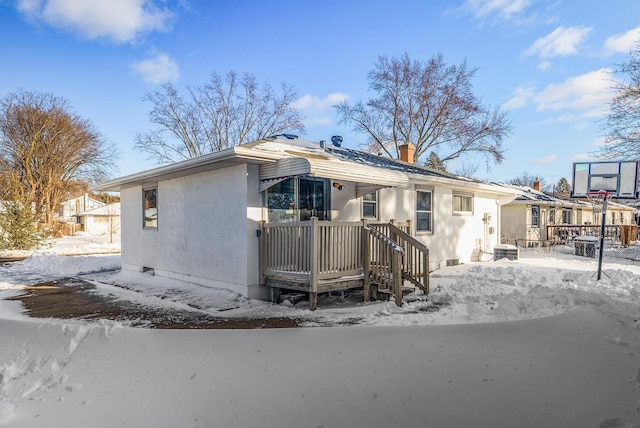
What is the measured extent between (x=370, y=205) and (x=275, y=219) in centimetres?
287

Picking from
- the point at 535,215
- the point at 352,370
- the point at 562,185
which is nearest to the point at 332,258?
the point at 352,370

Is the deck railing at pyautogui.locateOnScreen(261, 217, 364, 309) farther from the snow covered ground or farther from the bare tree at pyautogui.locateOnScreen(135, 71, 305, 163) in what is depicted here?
the bare tree at pyautogui.locateOnScreen(135, 71, 305, 163)

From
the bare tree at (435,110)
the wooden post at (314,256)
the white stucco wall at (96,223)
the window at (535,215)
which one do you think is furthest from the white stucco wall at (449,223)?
the white stucco wall at (96,223)

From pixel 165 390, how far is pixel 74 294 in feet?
19.1

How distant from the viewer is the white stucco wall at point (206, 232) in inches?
272

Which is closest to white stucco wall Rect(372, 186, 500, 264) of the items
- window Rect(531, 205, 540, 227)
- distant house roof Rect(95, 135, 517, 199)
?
distant house roof Rect(95, 135, 517, 199)

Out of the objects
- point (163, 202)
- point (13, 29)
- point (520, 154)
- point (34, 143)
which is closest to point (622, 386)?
point (163, 202)

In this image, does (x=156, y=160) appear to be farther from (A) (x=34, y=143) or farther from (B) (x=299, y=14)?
(B) (x=299, y=14)

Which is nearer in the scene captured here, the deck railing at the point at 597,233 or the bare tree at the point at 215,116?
the deck railing at the point at 597,233

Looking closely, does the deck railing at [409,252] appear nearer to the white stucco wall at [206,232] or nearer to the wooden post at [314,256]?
the wooden post at [314,256]

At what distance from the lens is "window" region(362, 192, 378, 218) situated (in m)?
9.07

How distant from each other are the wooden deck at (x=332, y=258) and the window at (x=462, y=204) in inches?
Result: 209

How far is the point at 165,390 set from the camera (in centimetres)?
370

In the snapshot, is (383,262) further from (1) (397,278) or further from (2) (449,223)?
(2) (449,223)
